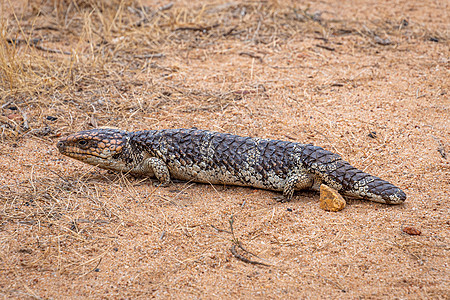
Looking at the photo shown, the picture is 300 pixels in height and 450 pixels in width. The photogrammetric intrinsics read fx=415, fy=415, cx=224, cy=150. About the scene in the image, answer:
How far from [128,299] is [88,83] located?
4331 millimetres

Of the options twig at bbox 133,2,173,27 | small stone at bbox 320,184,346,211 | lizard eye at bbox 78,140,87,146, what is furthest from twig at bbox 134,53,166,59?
small stone at bbox 320,184,346,211

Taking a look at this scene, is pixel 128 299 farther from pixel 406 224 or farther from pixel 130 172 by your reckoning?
pixel 406 224

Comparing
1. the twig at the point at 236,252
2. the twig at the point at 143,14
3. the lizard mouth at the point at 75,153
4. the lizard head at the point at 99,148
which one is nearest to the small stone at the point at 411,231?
the twig at the point at 236,252

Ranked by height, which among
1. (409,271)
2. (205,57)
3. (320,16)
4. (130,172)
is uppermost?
(320,16)

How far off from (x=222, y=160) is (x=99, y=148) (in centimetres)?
144

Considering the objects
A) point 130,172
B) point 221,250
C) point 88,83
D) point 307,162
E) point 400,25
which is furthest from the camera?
point 400,25

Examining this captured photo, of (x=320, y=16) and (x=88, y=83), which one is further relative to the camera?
(x=320, y=16)

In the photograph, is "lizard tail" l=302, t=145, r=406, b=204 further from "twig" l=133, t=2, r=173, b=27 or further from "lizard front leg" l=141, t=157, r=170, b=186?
"twig" l=133, t=2, r=173, b=27

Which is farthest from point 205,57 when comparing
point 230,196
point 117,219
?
point 117,219

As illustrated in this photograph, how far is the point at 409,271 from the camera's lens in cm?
324

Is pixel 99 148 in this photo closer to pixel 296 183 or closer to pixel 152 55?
pixel 296 183

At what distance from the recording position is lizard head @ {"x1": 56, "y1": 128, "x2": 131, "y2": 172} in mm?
4750

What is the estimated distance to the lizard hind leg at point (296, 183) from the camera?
4.37 metres

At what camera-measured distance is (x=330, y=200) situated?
13.4ft
